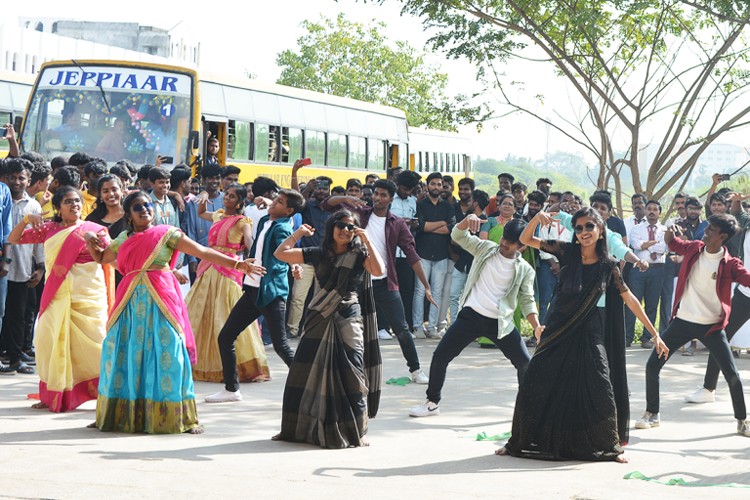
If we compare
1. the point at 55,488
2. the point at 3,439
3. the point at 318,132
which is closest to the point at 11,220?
the point at 3,439

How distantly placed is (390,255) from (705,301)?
3120 millimetres

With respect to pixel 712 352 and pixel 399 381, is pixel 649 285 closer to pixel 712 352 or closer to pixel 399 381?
pixel 399 381

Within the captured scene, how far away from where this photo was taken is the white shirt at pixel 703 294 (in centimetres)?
907

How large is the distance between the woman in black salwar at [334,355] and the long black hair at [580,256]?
1.18 meters

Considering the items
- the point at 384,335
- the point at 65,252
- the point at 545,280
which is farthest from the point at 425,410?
the point at 545,280

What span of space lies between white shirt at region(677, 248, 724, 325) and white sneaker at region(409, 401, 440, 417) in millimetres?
1980

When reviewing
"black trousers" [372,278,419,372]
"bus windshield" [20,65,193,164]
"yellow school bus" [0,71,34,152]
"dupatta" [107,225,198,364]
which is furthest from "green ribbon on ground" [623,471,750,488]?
"yellow school bus" [0,71,34,152]

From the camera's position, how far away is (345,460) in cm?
709

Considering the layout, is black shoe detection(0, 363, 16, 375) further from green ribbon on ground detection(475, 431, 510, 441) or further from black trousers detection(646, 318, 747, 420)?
black trousers detection(646, 318, 747, 420)

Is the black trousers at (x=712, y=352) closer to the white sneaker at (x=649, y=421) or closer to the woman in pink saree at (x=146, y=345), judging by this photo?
the white sneaker at (x=649, y=421)

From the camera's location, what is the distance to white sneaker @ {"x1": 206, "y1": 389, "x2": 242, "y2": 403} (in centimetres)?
918

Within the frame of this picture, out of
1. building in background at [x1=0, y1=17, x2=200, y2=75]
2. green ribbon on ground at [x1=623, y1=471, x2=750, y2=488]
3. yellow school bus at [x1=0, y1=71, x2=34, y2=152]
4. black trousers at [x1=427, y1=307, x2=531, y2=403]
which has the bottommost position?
green ribbon on ground at [x1=623, y1=471, x2=750, y2=488]

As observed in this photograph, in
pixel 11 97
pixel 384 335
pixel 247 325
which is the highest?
pixel 11 97

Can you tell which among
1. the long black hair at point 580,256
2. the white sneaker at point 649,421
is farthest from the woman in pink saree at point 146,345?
the white sneaker at point 649,421
